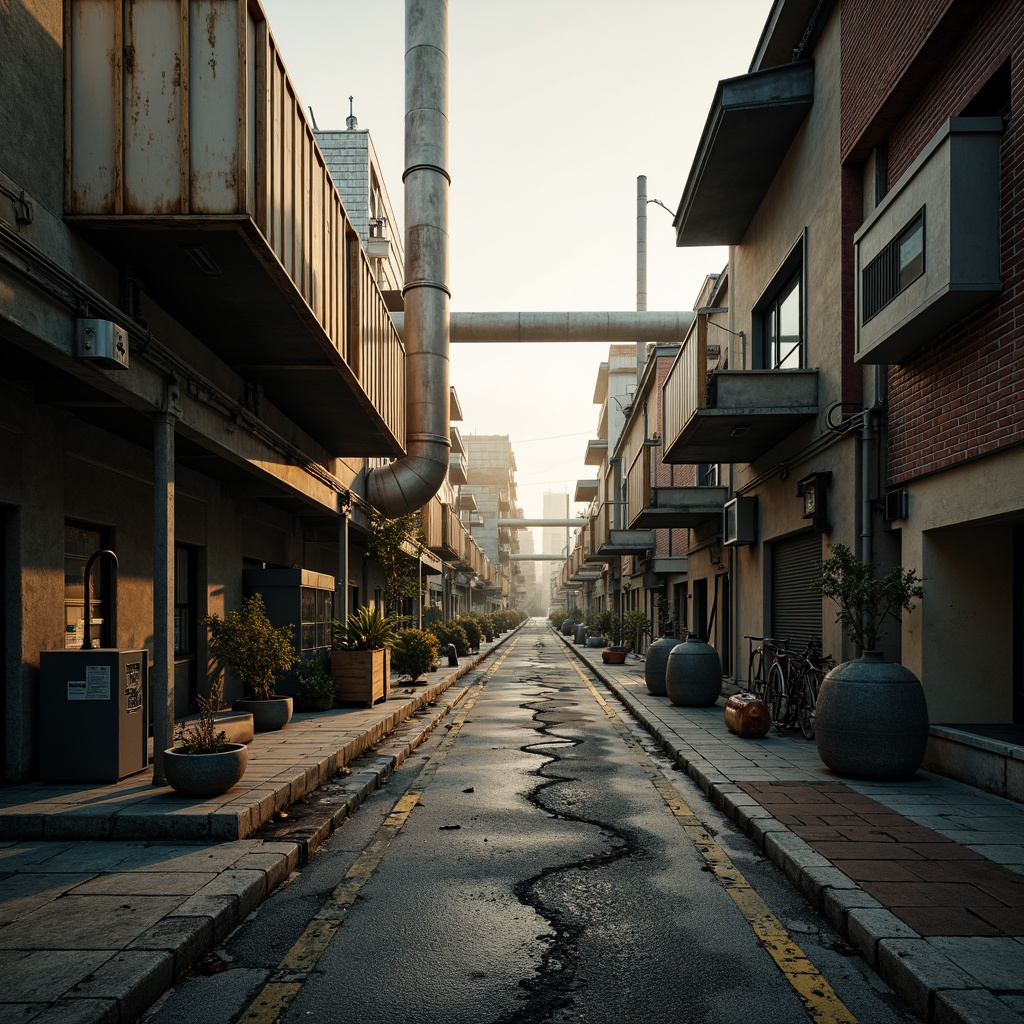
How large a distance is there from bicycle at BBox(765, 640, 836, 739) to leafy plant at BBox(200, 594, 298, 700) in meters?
5.90

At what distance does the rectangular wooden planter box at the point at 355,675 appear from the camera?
45.6ft

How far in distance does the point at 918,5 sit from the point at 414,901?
28.6 feet

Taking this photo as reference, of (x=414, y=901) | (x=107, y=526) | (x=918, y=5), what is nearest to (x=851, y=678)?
(x=414, y=901)

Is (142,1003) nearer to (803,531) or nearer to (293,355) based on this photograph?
(293,355)

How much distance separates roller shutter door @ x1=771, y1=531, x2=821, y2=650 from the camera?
1264 cm

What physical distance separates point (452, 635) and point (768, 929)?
24.6m

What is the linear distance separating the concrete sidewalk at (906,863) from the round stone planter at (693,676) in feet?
15.0

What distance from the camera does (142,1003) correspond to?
12.4 ft

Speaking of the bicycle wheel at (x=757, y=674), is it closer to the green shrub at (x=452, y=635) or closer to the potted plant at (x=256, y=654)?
the potted plant at (x=256, y=654)

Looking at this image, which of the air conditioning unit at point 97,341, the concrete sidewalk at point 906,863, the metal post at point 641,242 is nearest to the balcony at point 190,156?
the air conditioning unit at point 97,341

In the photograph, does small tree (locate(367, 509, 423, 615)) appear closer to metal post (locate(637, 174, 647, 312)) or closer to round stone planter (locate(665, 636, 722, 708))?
round stone planter (locate(665, 636, 722, 708))

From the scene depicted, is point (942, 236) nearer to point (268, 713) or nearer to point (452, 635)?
point (268, 713)

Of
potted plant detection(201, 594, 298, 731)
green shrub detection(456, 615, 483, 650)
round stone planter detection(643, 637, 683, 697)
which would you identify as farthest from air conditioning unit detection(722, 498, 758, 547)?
green shrub detection(456, 615, 483, 650)

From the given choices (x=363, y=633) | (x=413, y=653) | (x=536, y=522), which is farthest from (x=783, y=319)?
(x=536, y=522)
